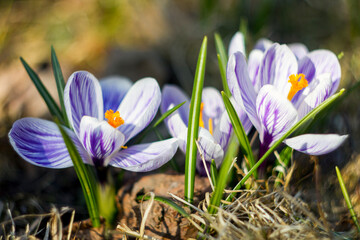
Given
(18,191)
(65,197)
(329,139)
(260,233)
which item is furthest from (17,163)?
(329,139)

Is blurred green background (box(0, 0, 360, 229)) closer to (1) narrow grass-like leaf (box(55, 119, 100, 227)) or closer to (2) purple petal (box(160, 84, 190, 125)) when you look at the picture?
(1) narrow grass-like leaf (box(55, 119, 100, 227))

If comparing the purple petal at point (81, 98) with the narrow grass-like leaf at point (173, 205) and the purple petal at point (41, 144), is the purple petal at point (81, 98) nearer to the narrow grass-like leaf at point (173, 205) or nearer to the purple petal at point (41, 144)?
the purple petal at point (41, 144)

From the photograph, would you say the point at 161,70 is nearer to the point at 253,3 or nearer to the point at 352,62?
the point at 253,3

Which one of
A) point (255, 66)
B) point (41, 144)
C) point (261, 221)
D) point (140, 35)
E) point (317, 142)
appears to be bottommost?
point (261, 221)

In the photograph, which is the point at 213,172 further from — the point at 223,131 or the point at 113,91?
the point at 113,91

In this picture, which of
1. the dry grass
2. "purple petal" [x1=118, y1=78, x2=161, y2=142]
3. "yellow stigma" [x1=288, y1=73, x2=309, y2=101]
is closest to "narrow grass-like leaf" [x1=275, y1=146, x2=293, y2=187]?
the dry grass

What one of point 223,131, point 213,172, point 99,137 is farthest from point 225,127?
point 99,137
